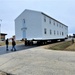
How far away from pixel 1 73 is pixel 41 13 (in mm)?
20291

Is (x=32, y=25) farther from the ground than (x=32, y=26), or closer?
farther from the ground

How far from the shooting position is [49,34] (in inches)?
1268

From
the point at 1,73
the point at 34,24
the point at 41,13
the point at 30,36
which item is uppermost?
the point at 41,13

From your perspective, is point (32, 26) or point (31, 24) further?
point (31, 24)

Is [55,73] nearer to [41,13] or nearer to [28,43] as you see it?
[41,13]

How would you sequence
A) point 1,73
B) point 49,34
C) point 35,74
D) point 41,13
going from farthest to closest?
point 49,34 → point 41,13 → point 1,73 → point 35,74

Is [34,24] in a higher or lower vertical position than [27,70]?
higher

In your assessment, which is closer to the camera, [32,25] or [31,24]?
[32,25]

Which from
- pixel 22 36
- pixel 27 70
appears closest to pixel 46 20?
pixel 22 36

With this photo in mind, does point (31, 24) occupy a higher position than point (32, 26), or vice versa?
point (31, 24)

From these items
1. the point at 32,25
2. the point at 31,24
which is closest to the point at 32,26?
the point at 32,25

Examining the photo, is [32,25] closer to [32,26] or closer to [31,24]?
[32,26]

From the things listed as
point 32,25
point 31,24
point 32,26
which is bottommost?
point 32,26

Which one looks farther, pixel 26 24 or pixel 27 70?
pixel 26 24
